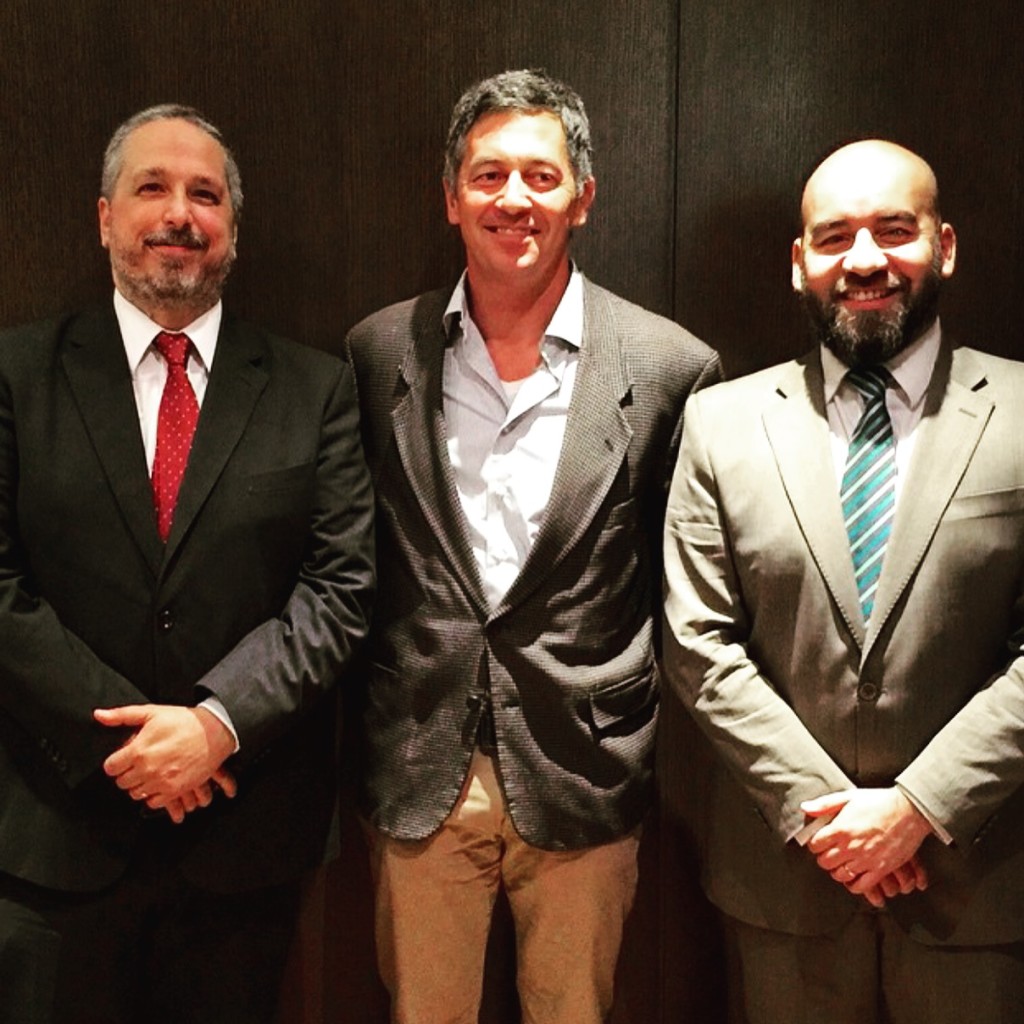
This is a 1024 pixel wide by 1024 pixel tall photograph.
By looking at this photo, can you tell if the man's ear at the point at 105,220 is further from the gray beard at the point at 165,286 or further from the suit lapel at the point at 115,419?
the suit lapel at the point at 115,419

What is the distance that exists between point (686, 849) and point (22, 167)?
196 cm

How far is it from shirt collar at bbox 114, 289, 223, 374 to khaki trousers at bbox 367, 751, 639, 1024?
853 mm

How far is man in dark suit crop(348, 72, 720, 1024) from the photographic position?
2480 mm

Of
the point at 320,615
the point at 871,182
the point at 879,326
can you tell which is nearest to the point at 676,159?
the point at 871,182

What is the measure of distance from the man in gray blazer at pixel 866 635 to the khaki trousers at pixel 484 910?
230 millimetres

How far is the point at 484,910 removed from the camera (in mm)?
2600

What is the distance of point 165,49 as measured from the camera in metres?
2.87

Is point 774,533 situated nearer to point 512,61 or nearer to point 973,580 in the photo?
point 973,580

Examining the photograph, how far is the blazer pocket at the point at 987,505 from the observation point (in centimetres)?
223

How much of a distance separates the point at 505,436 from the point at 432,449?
0.43 feet

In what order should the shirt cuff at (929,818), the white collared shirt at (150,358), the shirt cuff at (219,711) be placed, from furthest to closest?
the white collared shirt at (150,358), the shirt cuff at (219,711), the shirt cuff at (929,818)

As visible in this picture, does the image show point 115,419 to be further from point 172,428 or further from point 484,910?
point 484,910

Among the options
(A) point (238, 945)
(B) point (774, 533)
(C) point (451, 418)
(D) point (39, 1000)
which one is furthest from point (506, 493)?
(D) point (39, 1000)

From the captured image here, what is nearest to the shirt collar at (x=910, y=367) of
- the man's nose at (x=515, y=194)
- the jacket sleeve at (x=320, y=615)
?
the man's nose at (x=515, y=194)
